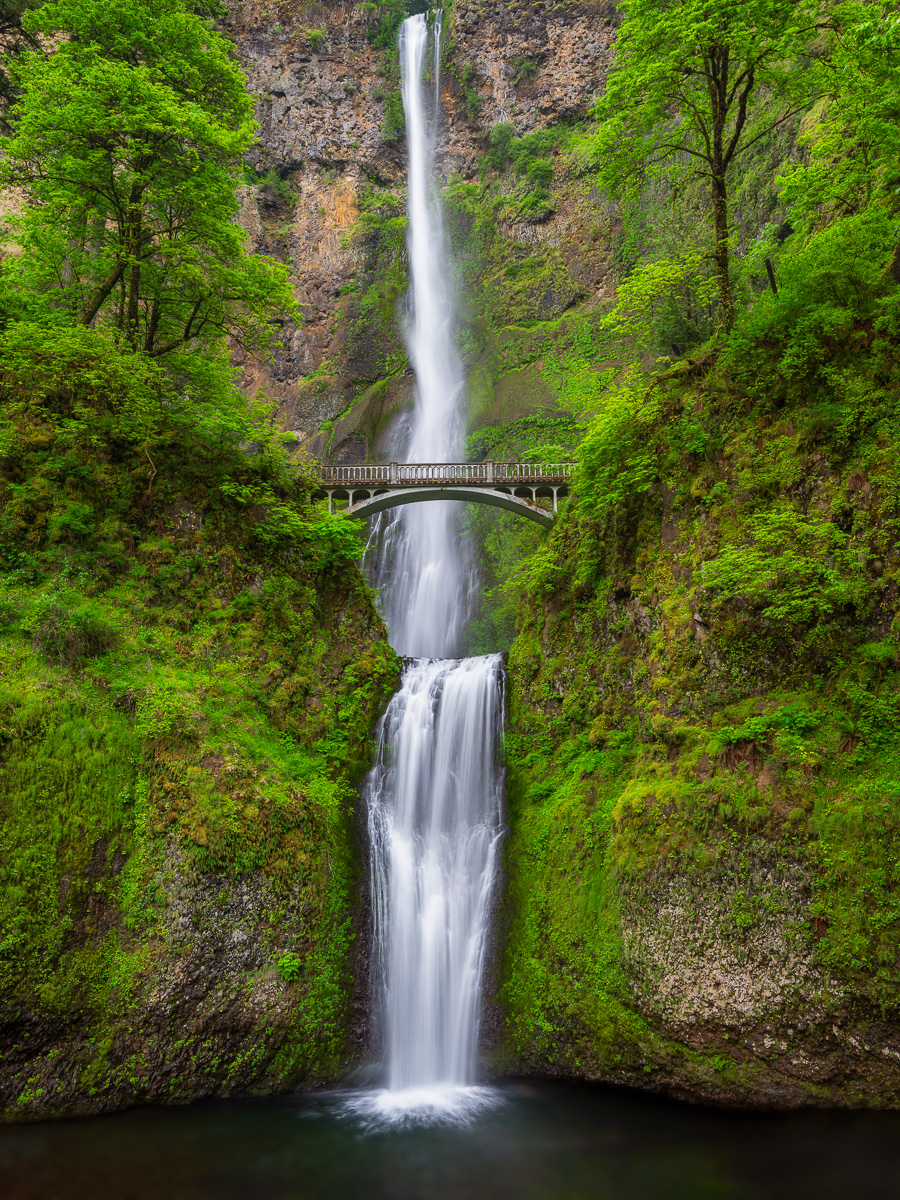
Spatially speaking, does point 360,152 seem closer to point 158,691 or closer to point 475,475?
point 475,475

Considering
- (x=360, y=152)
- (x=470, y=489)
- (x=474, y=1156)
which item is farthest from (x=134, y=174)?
(x=360, y=152)

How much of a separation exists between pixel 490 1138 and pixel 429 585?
18.8m

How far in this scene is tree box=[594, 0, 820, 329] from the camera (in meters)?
8.64

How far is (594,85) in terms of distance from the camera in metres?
32.0

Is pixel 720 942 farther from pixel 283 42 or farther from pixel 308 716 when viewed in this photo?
pixel 283 42

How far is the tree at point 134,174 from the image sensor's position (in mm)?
10586

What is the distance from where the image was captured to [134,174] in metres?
11.2

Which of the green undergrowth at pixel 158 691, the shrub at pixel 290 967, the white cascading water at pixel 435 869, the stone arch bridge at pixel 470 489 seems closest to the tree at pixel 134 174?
the green undergrowth at pixel 158 691

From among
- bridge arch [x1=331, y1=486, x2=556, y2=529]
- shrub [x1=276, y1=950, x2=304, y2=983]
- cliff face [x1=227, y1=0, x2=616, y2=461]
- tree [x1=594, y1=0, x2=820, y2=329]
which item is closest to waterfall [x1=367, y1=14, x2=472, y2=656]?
cliff face [x1=227, y1=0, x2=616, y2=461]

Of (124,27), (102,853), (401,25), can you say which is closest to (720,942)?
(102,853)

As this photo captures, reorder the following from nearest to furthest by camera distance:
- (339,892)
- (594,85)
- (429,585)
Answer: (339,892) < (429,585) < (594,85)

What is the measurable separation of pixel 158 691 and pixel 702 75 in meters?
12.5

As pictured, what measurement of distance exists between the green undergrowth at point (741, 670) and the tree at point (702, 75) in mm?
2021

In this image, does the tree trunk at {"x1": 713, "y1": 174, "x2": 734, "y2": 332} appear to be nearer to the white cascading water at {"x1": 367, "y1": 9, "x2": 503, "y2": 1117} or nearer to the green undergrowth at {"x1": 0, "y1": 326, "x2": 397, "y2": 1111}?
the white cascading water at {"x1": 367, "y1": 9, "x2": 503, "y2": 1117}
